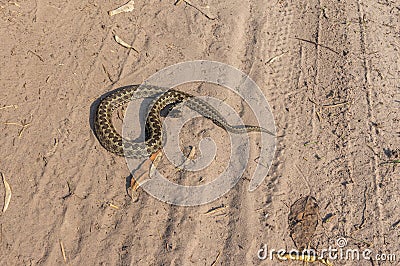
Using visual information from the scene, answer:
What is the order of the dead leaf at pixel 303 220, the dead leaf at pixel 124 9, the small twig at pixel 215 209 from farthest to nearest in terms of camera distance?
1. the dead leaf at pixel 124 9
2. the small twig at pixel 215 209
3. the dead leaf at pixel 303 220

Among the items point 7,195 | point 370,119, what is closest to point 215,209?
point 7,195

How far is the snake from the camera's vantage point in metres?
7.61

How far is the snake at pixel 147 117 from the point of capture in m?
7.61

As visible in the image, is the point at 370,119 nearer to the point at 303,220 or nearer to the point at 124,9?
the point at 303,220

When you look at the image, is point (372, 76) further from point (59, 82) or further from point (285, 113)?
point (59, 82)

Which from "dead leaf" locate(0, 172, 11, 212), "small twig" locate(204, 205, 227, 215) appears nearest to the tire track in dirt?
"small twig" locate(204, 205, 227, 215)

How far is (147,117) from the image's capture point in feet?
27.2

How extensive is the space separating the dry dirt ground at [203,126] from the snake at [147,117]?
0.18 m

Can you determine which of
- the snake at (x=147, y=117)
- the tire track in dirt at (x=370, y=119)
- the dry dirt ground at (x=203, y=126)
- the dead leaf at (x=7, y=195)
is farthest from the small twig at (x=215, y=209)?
the dead leaf at (x=7, y=195)

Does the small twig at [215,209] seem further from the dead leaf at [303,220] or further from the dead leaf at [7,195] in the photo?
the dead leaf at [7,195]

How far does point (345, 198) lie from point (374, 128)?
1.72m

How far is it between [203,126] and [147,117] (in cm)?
111

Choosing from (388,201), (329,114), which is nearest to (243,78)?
(329,114)

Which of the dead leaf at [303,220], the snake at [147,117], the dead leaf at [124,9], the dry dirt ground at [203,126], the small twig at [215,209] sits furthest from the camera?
the dead leaf at [124,9]
